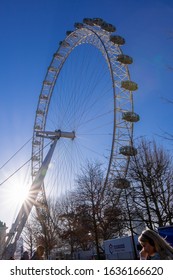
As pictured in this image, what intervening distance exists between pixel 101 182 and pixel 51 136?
232 inches

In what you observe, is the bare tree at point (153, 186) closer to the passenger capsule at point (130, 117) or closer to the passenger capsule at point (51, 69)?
the passenger capsule at point (130, 117)

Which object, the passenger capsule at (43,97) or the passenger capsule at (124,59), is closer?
the passenger capsule at (124,59)

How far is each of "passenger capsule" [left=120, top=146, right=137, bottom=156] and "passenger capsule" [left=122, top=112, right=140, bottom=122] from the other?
342cm

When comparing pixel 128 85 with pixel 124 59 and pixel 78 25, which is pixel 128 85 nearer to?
pixel 124 59

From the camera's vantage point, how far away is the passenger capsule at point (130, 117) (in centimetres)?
2541

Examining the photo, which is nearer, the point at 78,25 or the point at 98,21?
the point at 98,21

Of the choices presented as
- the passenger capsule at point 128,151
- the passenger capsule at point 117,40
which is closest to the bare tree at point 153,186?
the passenger capsule at point 128,151

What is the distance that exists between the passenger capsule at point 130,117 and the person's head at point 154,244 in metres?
22.1

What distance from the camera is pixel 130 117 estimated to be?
25703mm

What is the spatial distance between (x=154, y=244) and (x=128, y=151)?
18423mm

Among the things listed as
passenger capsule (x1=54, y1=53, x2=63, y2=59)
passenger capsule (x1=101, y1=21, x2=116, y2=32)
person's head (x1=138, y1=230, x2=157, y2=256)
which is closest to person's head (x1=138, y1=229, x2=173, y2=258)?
person's head (x1=138, y1=230, x2=157, y2=256)

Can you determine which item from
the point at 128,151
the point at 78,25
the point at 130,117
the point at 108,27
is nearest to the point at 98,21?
the point at 108,27
